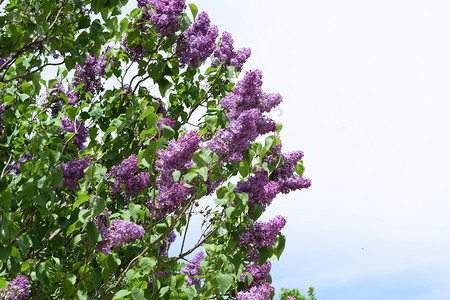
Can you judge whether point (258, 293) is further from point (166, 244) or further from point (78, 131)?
point (78, 131)

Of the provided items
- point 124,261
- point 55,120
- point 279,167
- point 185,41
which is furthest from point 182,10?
Result: point 124,261

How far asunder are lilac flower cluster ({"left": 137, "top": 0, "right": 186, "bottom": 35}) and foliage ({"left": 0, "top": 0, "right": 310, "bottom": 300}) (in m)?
0.01

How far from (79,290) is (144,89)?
2.30 metres

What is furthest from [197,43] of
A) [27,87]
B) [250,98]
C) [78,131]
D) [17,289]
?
[17,289]

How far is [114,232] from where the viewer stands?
4.26m

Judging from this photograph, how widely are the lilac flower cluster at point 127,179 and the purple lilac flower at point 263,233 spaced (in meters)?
1.00

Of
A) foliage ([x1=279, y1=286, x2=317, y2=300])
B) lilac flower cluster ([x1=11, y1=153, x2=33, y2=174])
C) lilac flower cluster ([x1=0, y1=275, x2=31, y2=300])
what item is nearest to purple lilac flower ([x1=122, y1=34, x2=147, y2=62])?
lilac flower cluster ([x1=11, y1=153, x2=33, y2=174])

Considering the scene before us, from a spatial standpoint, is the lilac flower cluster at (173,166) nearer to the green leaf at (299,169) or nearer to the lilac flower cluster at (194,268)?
the green leaf at (299,169)

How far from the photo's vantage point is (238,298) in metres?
4.42

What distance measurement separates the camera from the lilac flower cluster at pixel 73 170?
482 cm

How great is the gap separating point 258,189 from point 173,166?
0.64m

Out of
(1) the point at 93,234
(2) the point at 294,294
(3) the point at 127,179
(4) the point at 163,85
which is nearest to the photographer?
(1) the point at 93,234

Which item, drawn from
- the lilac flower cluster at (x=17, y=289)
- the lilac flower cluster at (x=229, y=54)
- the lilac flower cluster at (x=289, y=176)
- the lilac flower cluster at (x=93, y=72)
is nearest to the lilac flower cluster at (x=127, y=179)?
the lilac flower cluster at (x=17, y=289)

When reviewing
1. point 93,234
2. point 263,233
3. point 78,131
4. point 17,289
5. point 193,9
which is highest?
point 193,9
